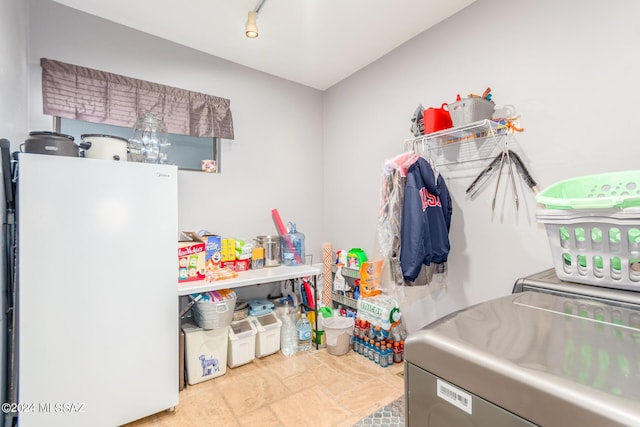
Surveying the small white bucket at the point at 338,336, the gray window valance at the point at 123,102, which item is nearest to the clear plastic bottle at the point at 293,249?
the small white bucket at the point at 338,336

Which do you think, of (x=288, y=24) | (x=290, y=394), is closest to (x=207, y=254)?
(x=290, y=394)

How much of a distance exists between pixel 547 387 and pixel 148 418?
2.20 metres

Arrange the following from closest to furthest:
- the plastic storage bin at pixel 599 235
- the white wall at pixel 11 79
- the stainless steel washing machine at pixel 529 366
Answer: the stainless steel washing machine at pixel 529 366, the plastic storage bin at pixel 599 235, the white wall at pixel 11 79

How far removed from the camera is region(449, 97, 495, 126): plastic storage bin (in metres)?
1.87

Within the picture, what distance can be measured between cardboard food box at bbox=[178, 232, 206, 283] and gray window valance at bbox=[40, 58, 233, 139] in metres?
1.05

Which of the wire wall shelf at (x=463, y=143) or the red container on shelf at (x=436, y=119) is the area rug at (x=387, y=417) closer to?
the wire wall shelf at (x=463, y=143)

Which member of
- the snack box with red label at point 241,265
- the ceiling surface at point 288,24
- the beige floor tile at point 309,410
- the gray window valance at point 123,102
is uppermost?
the ceiling surface at point 288,24

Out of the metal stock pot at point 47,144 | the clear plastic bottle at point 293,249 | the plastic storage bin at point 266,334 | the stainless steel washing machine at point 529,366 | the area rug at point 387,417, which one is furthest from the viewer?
the clear plastic bottle at point 293,249

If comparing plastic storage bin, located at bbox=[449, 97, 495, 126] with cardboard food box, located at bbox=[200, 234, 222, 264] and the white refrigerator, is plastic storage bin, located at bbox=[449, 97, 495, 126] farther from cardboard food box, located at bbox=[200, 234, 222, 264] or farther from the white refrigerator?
cardboard food box, located at bbox=[200, 234, 222, 264]

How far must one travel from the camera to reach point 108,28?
89.9 inches

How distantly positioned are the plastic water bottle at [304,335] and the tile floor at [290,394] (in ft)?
0.54

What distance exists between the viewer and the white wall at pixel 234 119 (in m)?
2.12

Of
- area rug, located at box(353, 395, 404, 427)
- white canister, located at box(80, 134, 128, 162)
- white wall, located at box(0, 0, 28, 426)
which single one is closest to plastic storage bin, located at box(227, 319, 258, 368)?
area rug, located at box(353, 395, 404, 427)

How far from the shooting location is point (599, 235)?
3.05 ft
